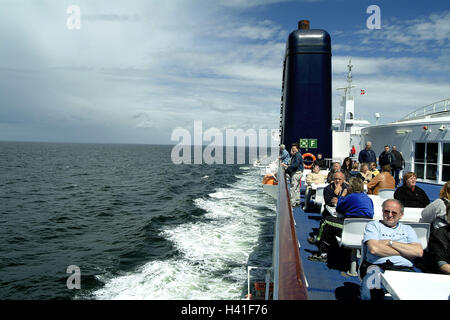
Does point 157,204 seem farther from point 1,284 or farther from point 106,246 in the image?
point 1,284

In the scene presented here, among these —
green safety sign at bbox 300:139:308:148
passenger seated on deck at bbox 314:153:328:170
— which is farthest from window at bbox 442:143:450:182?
green safety sign at bbox 300:139:308:148

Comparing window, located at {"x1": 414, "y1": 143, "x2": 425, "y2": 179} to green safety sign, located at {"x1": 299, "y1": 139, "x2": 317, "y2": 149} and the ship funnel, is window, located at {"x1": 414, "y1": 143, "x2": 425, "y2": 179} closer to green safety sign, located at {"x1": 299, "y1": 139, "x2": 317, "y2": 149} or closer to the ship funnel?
green safety sign, located at {"x1": 299, "y1": 139, "x2": 317, "y2": 149}

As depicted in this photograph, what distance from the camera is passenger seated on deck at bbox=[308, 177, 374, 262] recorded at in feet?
13.7

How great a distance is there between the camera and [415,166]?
12.7 meters

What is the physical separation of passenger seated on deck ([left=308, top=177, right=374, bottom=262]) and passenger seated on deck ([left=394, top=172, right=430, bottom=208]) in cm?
147

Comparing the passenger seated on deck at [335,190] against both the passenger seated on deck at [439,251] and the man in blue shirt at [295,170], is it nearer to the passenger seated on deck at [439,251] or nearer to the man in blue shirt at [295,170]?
the passenger seated on deck at [439,251]

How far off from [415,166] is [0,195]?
2840cm

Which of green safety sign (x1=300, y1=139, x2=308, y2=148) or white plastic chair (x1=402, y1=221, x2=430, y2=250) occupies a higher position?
green safety sign (x1=300, y1=139, x2=308, y2=148)

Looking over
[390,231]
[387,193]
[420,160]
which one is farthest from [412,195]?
[420,160]

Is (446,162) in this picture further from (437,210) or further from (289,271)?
(289,271)

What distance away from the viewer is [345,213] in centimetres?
430

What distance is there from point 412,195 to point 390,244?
9.14 feet

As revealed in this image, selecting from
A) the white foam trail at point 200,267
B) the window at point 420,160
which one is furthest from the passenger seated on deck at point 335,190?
the window at point 420,160
